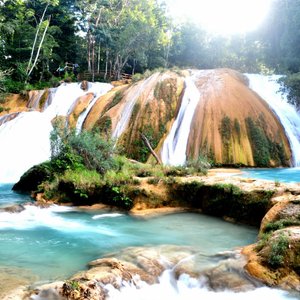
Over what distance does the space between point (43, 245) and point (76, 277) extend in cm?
250

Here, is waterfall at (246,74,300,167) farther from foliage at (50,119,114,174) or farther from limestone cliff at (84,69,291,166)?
foliage at (50,119,114,174)

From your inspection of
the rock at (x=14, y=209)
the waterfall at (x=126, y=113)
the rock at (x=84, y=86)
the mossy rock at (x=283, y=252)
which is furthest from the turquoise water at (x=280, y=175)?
the rock at (x=84, y=86)

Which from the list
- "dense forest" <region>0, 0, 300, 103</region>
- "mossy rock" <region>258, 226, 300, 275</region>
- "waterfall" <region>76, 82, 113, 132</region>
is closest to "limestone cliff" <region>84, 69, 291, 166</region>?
"waterfall" <region>76, 82, 113, 132</region>

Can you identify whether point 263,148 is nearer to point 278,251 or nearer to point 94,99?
point 94,99

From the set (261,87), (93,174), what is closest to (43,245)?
(93,174)

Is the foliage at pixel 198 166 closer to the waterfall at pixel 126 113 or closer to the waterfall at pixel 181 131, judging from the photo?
the waterfall at pixel 181 131

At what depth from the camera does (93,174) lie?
1205 cm

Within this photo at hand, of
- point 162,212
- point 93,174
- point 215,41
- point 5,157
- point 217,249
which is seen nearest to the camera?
point 217,249

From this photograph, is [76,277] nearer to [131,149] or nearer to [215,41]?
[131,149]

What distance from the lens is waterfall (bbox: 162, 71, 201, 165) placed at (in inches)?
752

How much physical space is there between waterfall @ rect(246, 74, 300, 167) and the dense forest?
26.7ft

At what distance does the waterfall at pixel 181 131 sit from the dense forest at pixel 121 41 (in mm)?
14356

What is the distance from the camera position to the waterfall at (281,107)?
66.3 feet

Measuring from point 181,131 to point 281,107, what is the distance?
710 centimetres
